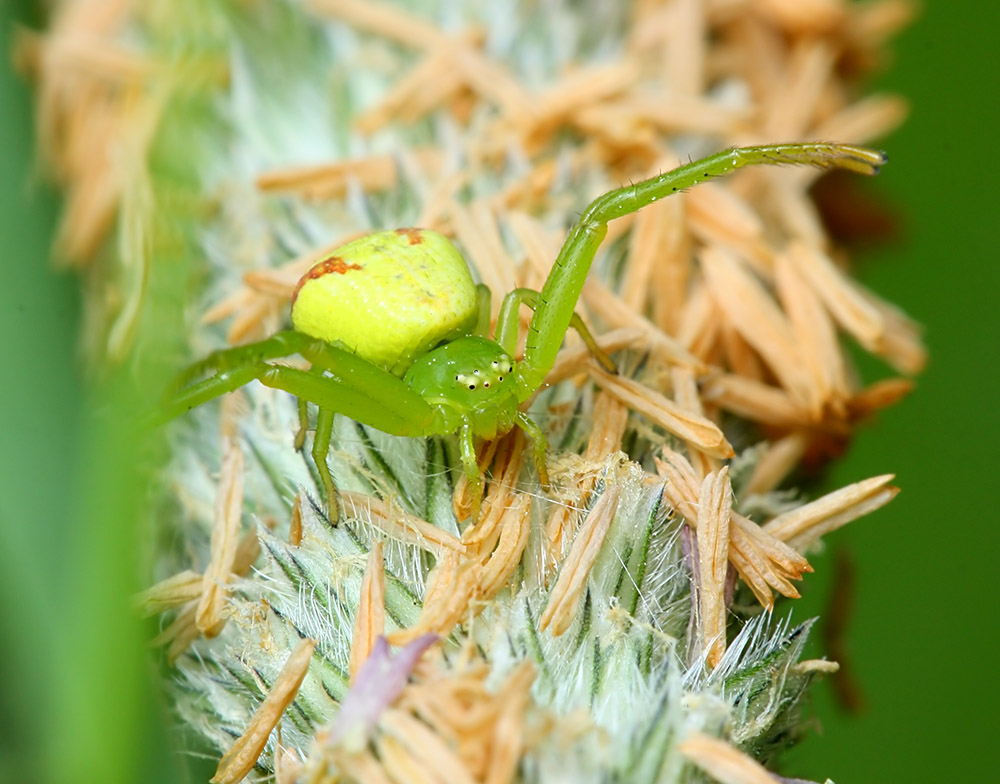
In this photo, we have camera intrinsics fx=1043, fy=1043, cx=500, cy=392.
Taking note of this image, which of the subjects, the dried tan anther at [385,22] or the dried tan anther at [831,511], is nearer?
the dried tan anther at [831,511]

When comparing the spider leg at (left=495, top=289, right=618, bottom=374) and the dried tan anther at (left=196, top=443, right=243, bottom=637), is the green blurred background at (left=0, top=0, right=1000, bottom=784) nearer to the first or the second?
the dried tan anther at (left=196, top=443, right=243, bottom=637)

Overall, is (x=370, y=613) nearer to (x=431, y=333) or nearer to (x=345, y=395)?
(x=345, y=395)

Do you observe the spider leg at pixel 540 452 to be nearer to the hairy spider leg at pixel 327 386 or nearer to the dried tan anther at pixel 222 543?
the hairy spider leg at pixel 327 386

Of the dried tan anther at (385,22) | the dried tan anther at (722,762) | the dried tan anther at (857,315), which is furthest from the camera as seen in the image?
the dried tan anther at (385,22)

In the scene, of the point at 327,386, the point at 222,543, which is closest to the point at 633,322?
the point at 327,386

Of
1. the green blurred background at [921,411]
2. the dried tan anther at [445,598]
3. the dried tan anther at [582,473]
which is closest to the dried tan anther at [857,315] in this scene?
the green blurred background at [921,411]
